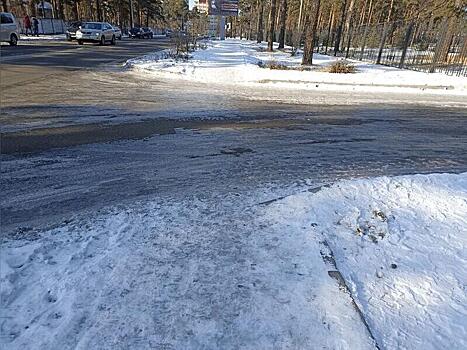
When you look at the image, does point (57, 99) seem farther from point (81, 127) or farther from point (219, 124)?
point (219, 124)

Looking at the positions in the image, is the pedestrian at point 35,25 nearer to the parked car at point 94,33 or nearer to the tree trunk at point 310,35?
the parked car at point 94,33

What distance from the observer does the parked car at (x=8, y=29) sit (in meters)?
22.9

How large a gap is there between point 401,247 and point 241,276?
1.45 m

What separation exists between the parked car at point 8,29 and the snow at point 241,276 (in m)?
25.6

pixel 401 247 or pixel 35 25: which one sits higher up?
pixel 401 247

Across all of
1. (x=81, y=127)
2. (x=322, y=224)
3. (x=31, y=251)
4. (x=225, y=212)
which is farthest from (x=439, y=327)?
(x=81, y=127)

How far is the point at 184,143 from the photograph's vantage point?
5.76m

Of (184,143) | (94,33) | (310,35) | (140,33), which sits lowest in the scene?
(140,33)

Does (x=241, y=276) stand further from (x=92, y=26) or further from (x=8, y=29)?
(x=92, y=26)

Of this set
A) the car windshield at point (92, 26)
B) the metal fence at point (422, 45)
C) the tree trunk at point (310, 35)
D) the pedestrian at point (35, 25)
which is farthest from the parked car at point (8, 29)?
the metal fence at point (422, 45)


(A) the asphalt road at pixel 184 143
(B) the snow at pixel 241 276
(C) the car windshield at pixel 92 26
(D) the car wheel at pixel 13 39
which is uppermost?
(C) the car windshield at pixel 92 26

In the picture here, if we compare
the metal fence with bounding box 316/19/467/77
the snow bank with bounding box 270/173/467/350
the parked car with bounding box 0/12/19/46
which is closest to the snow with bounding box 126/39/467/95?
the metal fence with bounding box 316/19/467/77

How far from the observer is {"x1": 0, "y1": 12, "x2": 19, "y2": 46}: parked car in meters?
22.9

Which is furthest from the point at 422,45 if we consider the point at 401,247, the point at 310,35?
the point at 401,247
